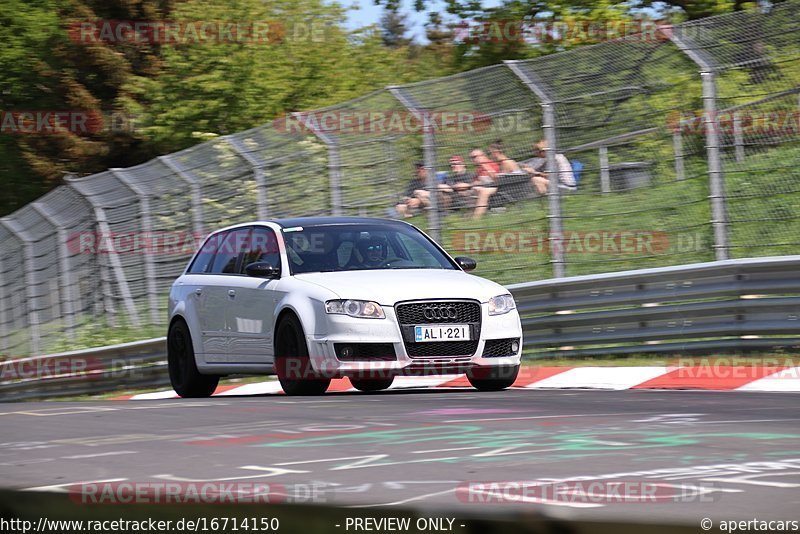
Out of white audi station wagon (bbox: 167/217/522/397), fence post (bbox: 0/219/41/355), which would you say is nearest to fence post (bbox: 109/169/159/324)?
fence post (bbox: 0/219/41/355)

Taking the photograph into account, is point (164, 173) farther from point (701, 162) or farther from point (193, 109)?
point (193, 109)

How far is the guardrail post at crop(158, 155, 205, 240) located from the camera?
19344 mm

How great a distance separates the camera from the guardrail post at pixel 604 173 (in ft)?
45.0

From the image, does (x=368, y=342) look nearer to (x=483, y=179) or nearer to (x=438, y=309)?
(x=438, y=309)

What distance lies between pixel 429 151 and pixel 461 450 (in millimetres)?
8921

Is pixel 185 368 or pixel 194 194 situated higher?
pixel 194 194

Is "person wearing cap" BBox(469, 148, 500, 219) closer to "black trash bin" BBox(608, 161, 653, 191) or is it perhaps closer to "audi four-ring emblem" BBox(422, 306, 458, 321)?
"black trash bin" BBox(608, 161, 653, 191)

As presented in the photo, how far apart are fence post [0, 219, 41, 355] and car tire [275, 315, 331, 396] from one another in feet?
43.7

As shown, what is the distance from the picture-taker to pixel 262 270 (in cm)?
1156

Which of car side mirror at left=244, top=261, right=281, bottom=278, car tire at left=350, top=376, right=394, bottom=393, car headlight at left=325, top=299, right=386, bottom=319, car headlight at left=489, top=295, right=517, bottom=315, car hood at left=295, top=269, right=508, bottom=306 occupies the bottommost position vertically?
car tire at left=350, top=376, right=394, bottom=393

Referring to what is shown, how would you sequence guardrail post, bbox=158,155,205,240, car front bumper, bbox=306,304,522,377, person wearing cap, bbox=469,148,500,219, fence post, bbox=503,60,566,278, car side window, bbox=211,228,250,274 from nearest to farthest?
car front bumper, bbox=306,304,522,377
car side window, bbox=211,228,250,274
fence post, bbox=503,60,566,278
person wearing cap, bbox=469,148,500,219
guardrail post, bbox=158,155,205,240

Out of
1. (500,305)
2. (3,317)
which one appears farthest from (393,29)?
(500,305)

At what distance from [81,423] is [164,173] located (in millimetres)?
11056

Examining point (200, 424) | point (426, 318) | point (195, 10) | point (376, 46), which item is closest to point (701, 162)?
point (426, 318)
